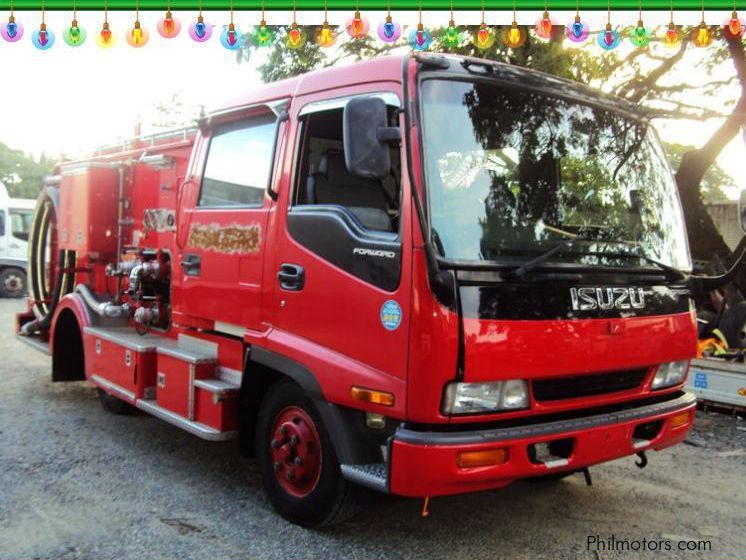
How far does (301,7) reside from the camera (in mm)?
4855

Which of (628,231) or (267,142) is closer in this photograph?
(628,231)

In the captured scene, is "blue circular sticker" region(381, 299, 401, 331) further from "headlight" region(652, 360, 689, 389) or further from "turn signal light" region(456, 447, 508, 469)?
"headlight" region(652, 360, 689, 389)

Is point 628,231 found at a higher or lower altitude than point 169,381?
higher

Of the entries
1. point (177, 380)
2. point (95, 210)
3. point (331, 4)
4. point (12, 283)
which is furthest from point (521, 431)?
point (12, 283)

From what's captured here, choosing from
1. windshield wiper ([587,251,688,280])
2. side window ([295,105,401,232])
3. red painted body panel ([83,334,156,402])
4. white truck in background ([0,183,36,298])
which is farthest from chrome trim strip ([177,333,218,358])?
white truck in background ([0,183,36,298])

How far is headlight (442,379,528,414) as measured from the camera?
10.6ft

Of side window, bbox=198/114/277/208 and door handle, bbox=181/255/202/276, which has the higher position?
side window, bbox=198/114/277/208

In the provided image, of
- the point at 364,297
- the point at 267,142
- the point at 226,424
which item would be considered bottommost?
the point at 226,424

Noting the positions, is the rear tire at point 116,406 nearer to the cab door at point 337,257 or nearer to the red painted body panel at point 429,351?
the cab door at point 337,257

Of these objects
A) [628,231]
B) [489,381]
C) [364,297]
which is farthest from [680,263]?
[364,297]

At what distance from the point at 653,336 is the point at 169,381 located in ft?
10.3

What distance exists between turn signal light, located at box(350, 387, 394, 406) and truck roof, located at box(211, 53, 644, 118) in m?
1.50

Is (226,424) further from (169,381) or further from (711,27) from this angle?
(711,27)

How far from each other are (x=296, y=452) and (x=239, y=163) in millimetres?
1902
